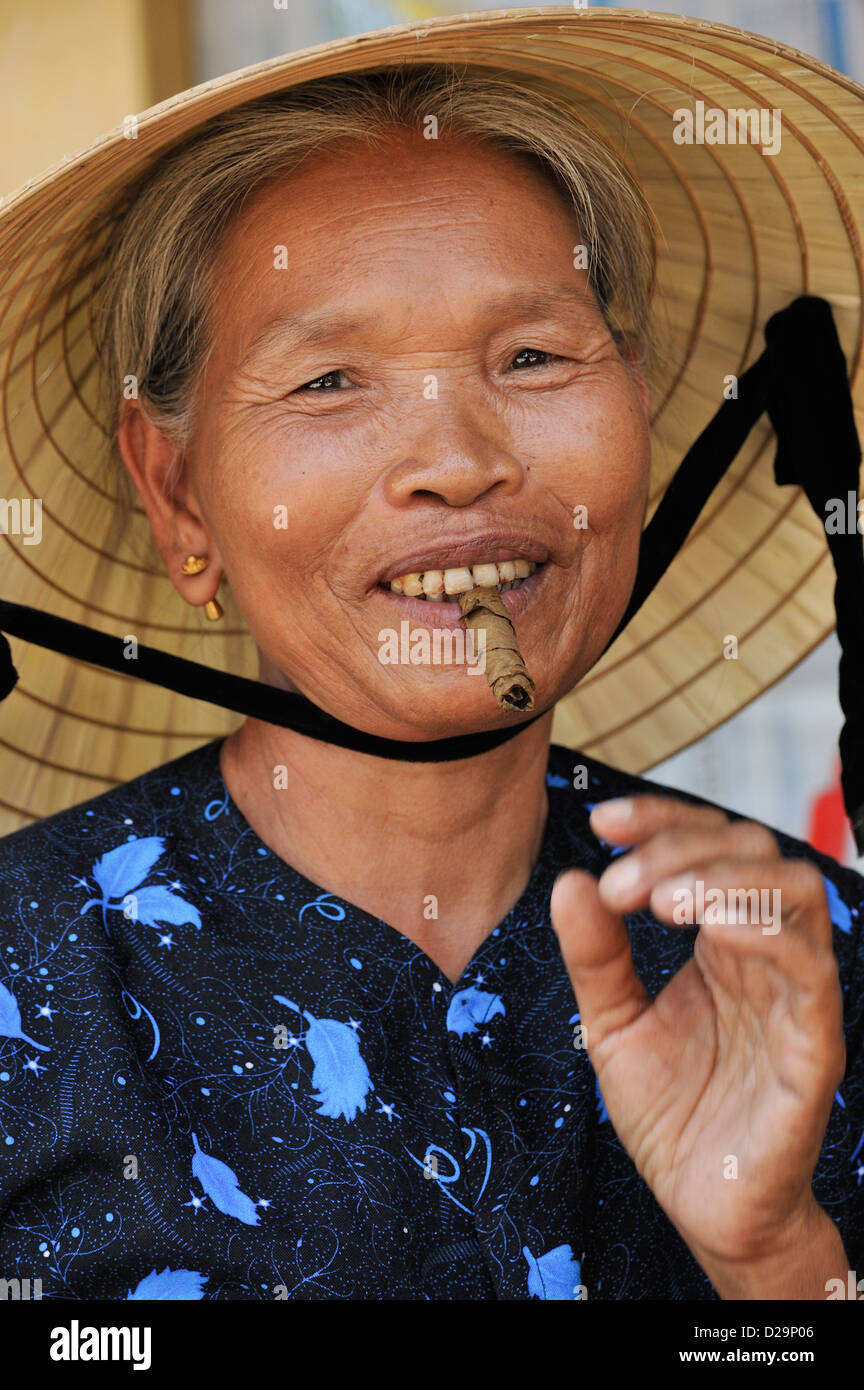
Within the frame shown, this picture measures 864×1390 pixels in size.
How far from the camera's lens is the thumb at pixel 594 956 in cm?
113

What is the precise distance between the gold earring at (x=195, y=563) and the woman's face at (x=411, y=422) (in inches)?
4.1

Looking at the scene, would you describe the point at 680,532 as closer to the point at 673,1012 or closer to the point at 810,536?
the point at 810,536

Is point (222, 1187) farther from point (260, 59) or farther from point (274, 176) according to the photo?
point (260, 59)

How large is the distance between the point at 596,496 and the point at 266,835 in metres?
0.54

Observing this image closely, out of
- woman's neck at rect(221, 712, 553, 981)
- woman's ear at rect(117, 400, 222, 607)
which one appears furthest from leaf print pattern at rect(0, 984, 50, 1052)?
woman's ear at rect(117, 400, 222, 607)

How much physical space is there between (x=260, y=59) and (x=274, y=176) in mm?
1990

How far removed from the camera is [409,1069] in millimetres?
1491

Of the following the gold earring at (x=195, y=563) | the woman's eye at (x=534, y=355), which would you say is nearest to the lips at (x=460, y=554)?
the woman's eye at (x=534, y=355)

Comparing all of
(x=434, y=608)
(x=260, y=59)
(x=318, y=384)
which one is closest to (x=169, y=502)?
(x=318, y=384)

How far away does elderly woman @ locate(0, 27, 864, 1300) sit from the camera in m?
1.36

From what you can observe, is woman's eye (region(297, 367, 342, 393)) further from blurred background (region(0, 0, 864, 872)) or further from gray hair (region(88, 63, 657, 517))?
blurred background (region(0, 0, 864, 872))

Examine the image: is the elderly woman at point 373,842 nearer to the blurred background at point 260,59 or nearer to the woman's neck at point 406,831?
the woman's neck at point 406,831

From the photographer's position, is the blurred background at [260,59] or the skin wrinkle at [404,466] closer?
the skin wrinkle at [404,466]
